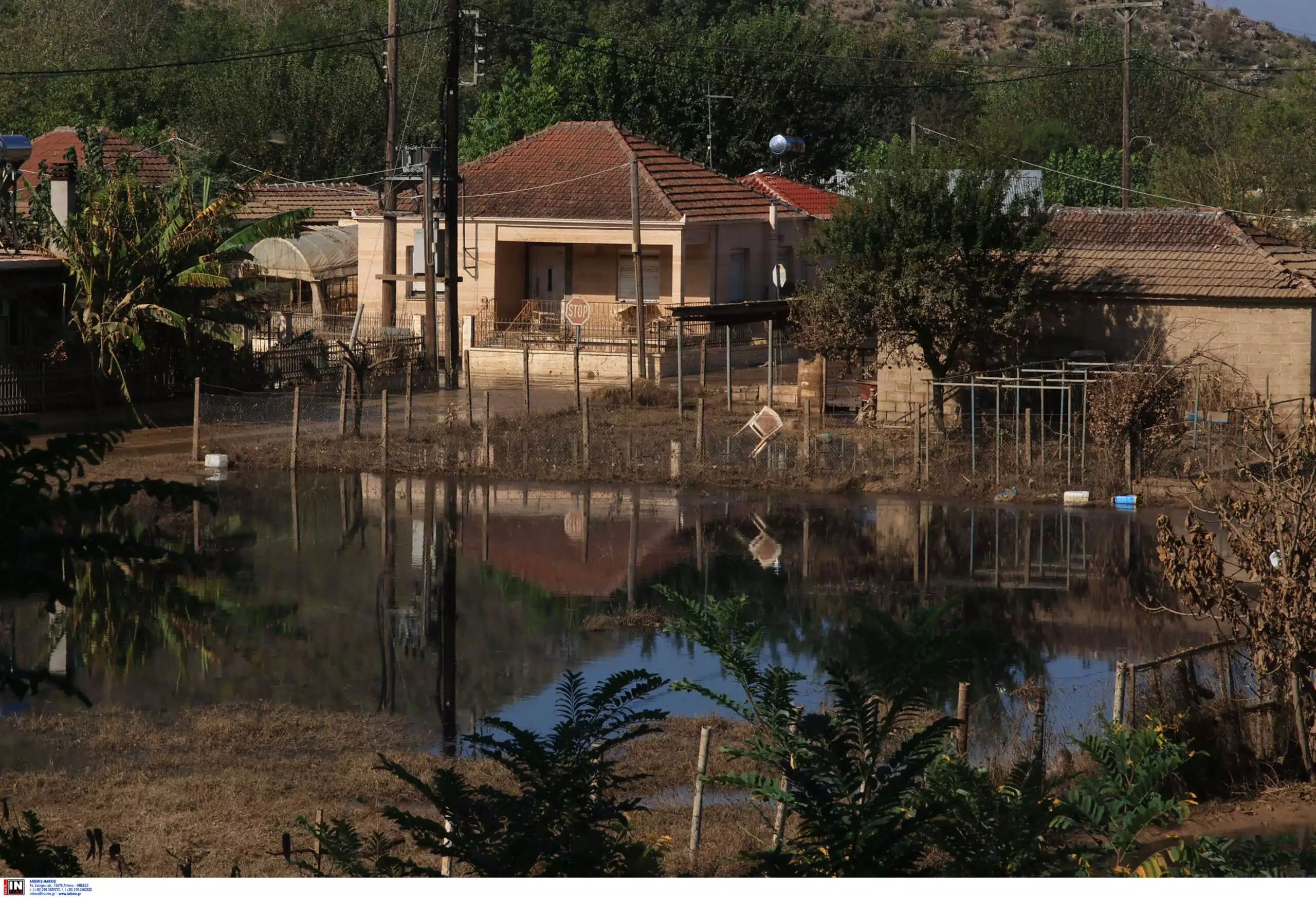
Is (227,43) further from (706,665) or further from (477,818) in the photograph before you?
(477,818)

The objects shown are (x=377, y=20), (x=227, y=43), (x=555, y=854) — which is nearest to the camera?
(x=555, y=854)

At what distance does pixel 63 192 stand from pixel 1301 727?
24.7 metres

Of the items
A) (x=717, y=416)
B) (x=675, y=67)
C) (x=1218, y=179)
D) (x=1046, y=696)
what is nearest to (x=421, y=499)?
(x=717, y=416)

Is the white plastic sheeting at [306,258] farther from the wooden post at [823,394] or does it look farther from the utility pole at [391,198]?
the wooden post at [823,394]

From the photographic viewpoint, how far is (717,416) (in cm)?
3116

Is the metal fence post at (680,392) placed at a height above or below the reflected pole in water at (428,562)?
above

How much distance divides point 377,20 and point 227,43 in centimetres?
930

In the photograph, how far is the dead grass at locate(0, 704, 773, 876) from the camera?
1045 centimetres

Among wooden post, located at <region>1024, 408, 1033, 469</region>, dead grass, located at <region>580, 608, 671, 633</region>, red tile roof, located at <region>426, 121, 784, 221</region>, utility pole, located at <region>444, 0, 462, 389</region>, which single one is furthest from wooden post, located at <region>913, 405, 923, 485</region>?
red tile roof, located at <region>426, 121, 784, 221</region>

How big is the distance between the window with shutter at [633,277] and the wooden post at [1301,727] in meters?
31.9

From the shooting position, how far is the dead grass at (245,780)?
10.5 meters

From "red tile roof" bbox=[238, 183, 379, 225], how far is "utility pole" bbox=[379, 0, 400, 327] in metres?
5.44

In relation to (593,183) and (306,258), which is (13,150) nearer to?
(306,258)

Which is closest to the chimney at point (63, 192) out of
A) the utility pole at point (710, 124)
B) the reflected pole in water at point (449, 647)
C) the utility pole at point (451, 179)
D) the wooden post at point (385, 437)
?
the utility pole at point (451, 179)
